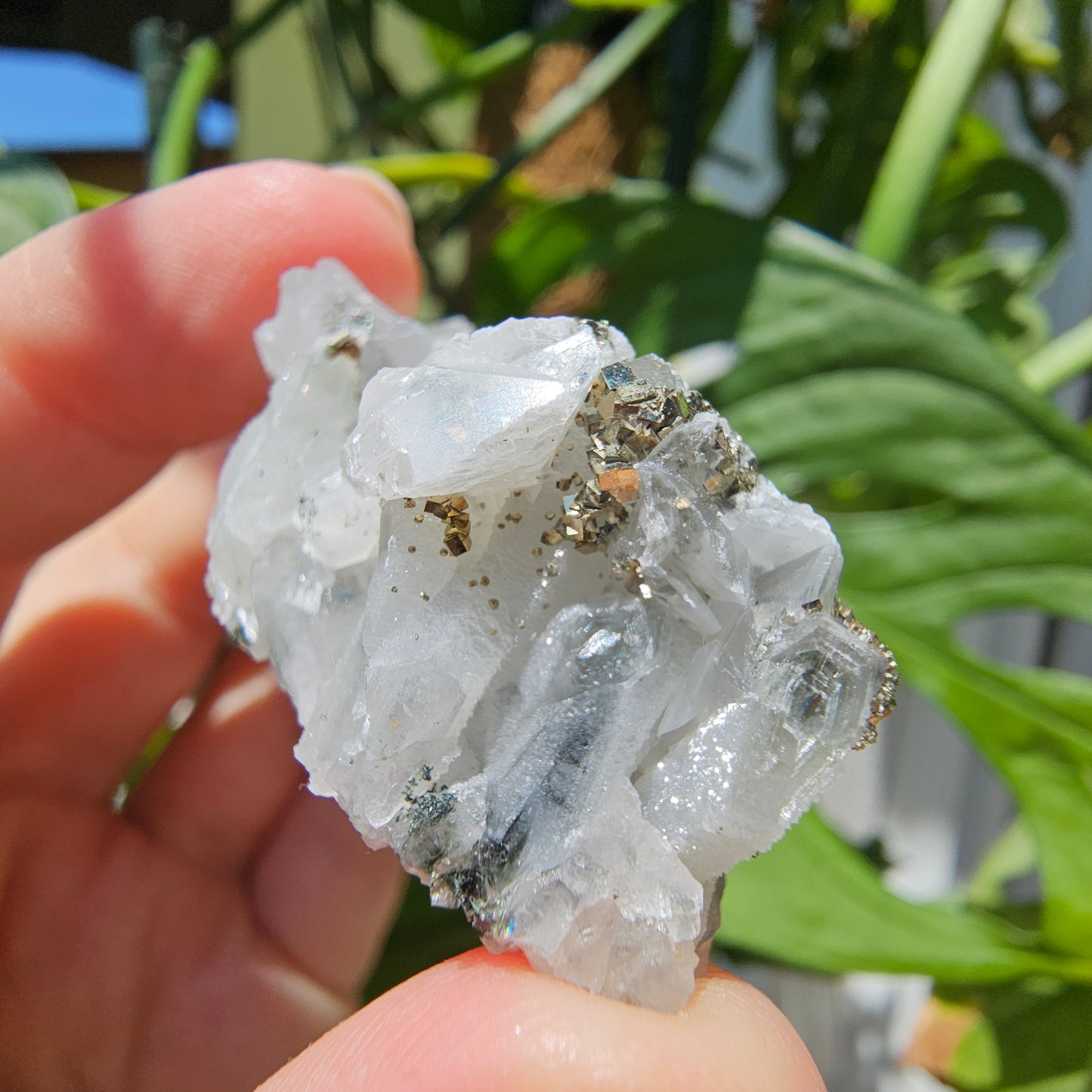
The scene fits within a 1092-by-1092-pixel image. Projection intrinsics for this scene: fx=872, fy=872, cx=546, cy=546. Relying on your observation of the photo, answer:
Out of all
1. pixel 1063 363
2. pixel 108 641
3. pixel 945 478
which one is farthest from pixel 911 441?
pixel 108 641

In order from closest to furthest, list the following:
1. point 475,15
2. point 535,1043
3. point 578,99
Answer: point 535,1043 → point 578,99 → point 475,15

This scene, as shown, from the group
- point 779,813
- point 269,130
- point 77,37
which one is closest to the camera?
point 779,813

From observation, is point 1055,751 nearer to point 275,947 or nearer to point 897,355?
point 897,355

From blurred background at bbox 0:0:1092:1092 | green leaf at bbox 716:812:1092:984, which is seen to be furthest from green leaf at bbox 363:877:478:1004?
green leaf at bbox 716:812:1092:984

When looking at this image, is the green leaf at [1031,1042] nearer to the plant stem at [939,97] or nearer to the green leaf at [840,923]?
the green leaf at [840,923]

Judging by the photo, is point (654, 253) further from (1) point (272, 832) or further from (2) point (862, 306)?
(1) point (272, 832)

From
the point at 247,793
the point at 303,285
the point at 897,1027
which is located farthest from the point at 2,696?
the point at 897,1027

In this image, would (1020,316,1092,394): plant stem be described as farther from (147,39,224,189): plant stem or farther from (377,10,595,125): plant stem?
(147,39,224,189): plant stem
